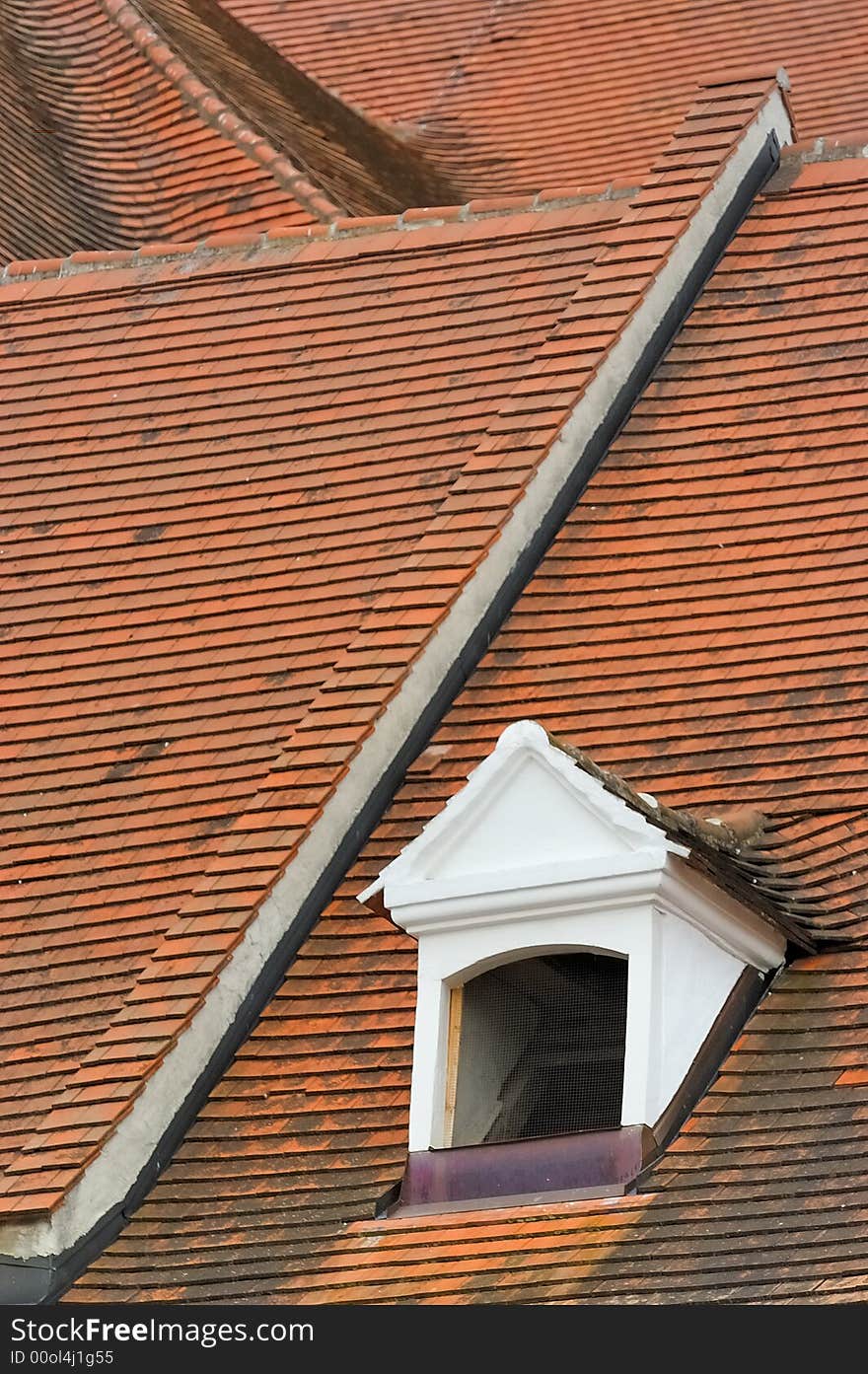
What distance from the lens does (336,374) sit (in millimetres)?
15570

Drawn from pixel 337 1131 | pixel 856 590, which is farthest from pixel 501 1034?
pixel 856 590

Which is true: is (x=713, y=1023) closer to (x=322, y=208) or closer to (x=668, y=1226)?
(x=668, y=1226)

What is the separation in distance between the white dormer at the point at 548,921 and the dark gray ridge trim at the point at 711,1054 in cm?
3

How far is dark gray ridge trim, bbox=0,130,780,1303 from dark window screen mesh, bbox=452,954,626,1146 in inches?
42.0

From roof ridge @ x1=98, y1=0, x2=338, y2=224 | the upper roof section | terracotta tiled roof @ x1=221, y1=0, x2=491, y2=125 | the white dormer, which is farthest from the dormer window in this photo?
terracotta tiled roof @ x1=221, y1=0, x2=491, y2=125

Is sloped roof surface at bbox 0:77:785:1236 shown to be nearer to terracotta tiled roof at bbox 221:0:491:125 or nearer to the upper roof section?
the upper roof section

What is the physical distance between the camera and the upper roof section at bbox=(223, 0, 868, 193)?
67.9 ft

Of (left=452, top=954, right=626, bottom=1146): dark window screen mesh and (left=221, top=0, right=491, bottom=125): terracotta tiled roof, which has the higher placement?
(left=221, top=0, right=491, bottom=125): terracotta tiled roof

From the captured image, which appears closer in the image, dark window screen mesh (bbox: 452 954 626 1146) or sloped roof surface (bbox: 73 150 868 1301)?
sloped roof surface (bbox: 73 150 868 1301)

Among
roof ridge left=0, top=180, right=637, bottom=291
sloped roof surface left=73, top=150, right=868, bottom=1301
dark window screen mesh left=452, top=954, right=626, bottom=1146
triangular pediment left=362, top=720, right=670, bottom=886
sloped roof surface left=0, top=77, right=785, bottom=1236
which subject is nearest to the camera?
sloped roof surface left=73, top=150, right=868, bottom=1301

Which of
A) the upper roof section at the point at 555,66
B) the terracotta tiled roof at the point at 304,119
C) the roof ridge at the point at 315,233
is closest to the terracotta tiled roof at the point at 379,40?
the upper roof section at the point at 555,66

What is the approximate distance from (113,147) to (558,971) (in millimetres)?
9973

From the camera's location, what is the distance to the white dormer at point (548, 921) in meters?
11.3

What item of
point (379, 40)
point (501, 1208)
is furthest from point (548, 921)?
point (379, 40)
